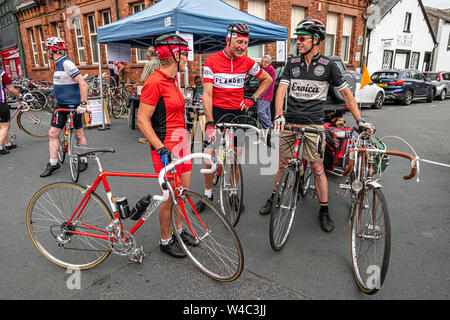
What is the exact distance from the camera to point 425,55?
88.2 feet

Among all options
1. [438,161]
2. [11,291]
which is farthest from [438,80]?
[11,291]

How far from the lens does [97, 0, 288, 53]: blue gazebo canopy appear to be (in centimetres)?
622

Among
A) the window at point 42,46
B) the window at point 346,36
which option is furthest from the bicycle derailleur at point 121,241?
the window at point 42,46

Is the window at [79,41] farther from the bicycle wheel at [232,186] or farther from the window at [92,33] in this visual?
the bicycle wheel at [232,186]

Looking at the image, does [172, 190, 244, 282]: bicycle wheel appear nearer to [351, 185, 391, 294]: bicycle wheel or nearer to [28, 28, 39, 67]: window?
[351, 185, 391, 294]: bicycle wheel

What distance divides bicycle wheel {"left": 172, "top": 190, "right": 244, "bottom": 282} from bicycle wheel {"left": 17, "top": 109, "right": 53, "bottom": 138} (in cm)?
643

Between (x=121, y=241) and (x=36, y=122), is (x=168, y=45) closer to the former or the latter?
(x=121, y=241)

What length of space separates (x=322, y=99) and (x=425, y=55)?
30.0 m

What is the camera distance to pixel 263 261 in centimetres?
287

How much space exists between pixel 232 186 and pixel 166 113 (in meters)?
1.27

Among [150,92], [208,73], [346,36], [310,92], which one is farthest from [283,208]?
[346,36]

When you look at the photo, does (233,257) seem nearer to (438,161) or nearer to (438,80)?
(438,161)

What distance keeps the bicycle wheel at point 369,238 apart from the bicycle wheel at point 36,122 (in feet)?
24.4

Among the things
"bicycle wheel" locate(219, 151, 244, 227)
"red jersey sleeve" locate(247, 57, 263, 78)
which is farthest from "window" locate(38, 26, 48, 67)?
"bicycle wheel" locate(219, 151, 244, 227)
